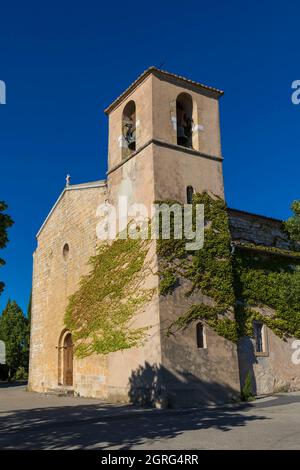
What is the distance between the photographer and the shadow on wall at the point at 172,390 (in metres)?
13.5

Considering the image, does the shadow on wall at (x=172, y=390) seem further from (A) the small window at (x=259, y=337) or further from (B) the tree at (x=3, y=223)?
(B) the tree at (x=3, y=223)

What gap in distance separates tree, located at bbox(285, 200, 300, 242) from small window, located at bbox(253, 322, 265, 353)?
403 cm

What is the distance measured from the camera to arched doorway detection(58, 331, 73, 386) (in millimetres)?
19663

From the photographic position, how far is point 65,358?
19.8m

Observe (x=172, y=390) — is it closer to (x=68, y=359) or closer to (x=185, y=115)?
(x=68, y=359)

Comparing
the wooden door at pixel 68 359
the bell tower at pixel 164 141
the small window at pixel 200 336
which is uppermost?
the bell tower at pixel 164 141

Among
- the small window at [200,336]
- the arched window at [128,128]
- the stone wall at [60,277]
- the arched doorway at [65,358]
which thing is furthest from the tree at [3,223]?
the arched doorway at [65,358]

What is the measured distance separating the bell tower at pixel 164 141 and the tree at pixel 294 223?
3.29 m

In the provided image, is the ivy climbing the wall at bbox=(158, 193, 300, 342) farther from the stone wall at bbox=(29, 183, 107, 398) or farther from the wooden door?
the wooden door

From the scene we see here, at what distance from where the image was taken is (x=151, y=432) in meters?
9.20

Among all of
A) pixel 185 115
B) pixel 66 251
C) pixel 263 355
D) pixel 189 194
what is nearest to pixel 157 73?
pixel 185 115

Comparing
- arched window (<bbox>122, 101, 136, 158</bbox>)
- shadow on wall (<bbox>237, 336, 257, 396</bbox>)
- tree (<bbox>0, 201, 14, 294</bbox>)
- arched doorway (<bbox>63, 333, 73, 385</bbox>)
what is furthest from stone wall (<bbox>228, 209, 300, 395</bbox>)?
tree (<bbox>0, 201, 14, 294</bbox>)
